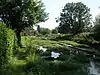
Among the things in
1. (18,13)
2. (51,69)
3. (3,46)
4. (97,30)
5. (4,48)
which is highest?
(18,13)

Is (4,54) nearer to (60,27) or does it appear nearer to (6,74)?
(6,74)

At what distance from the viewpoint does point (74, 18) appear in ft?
347

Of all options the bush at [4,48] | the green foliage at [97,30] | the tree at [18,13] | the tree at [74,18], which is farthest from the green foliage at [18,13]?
the tree at [74,18]

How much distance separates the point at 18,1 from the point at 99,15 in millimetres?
33758

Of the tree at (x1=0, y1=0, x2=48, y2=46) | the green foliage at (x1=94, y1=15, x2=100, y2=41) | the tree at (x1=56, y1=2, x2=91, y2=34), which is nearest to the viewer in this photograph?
the tree at (x1=0, y1=0, x2=48, y2=46)

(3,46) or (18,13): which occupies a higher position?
(18,13)

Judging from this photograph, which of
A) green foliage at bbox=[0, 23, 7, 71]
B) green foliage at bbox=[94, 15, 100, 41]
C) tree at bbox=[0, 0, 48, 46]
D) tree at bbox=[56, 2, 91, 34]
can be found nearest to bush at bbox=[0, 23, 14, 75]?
green foliage at bbox=[0, 23, 7, 71]

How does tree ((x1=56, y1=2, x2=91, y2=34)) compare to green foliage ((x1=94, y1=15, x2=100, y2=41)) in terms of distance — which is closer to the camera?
green foliage ((x1=94, y1=15, x2=100, y2=41))

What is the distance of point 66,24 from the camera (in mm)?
108062

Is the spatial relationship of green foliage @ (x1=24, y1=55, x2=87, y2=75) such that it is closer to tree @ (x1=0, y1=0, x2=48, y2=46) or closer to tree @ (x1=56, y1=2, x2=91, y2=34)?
tree @ (x1=0, y1=0, x2=48, y2=46)

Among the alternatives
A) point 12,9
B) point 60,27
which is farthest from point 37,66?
point 60,27

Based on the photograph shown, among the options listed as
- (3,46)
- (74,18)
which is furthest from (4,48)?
(74,18)

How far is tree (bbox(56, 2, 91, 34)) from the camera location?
342ft

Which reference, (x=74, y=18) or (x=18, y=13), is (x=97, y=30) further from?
(x=74, y=18)
